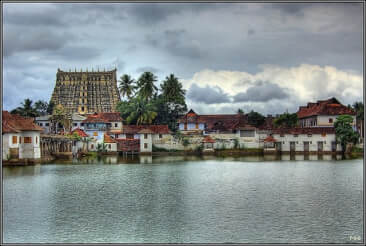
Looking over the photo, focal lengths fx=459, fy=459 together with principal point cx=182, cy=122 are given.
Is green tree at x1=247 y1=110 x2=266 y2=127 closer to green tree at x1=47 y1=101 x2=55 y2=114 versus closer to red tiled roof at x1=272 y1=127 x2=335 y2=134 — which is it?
red tiled roof at x1=272 y1=127 x2=335 y2=134

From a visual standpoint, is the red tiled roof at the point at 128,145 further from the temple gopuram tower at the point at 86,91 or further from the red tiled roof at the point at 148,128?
the temple gopuram tower at the point at 86,91

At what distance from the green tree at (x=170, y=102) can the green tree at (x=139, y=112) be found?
9.17 ft

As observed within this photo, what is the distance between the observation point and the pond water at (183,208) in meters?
18.0

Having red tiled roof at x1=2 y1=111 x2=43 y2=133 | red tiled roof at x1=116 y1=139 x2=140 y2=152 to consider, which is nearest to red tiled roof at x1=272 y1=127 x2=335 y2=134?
red tiled roof at x1=116 y1=139 x2=140 y2=152

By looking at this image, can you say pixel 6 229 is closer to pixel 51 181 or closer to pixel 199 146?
pixel 51 181

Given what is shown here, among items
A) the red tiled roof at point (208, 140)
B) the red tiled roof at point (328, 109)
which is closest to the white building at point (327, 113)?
the red tiled roof at point (328, 109)

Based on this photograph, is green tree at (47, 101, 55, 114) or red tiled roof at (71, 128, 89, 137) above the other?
green tree at (47, 101, 55, 114)

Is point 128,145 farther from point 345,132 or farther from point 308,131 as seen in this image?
point 345,132

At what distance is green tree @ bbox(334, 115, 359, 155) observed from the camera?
62.3 metres

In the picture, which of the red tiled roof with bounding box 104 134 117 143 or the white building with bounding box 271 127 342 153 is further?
the red tiled roof with bounding box 104 134 117 143

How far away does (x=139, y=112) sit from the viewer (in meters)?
74.8

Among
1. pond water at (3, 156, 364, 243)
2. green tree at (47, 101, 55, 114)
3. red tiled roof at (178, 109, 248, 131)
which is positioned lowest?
pond water at (3, 156, 364, 243)

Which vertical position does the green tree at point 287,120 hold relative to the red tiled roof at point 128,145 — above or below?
above

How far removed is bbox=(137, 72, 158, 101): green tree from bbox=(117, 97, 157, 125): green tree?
17.9 ft
